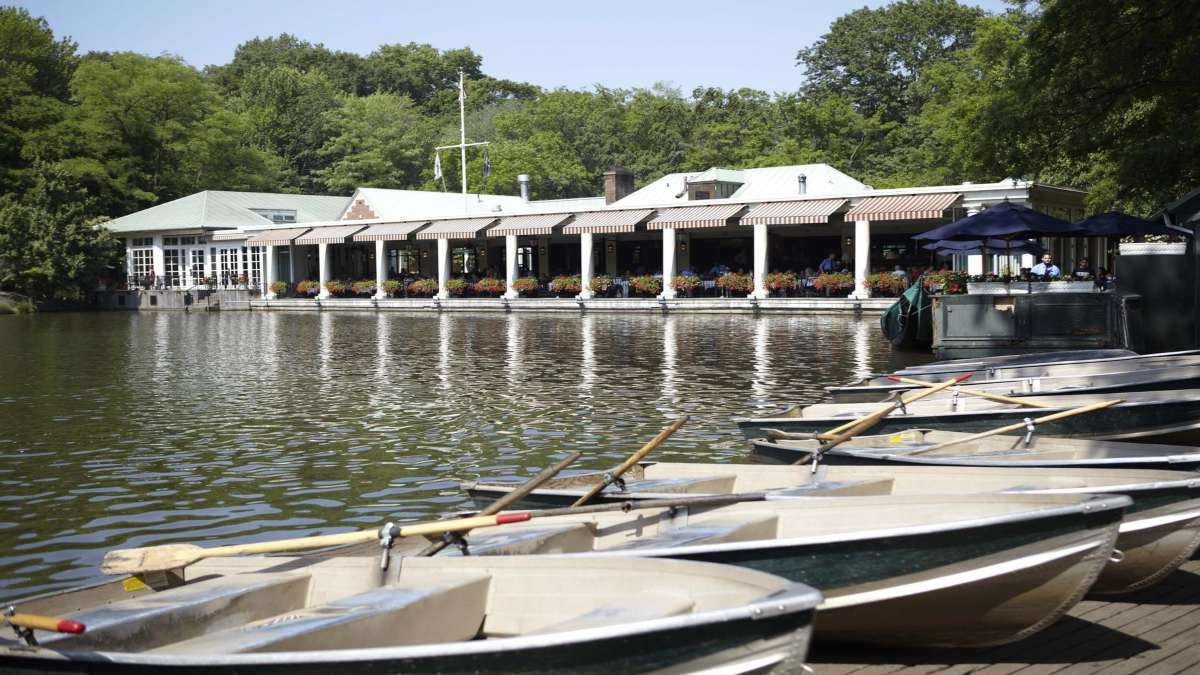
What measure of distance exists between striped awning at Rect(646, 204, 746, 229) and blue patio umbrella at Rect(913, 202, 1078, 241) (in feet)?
59.2

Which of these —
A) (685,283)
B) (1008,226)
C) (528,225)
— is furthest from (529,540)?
(528,225)

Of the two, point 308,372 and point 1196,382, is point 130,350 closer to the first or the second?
point 308,372

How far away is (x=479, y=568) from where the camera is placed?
509 centimetres

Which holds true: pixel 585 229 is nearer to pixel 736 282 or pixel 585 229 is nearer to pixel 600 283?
pixel 600 283

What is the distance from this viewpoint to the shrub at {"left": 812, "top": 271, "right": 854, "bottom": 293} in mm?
38312

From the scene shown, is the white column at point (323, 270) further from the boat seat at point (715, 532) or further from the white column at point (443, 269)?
the boat seat at point (715, 532)

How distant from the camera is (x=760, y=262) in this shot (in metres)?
40.2

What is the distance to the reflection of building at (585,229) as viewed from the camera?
38.5 m

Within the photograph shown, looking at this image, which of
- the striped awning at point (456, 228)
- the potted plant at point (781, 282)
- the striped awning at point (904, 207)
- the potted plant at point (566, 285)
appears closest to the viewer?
the striped awning at point (904, 207)

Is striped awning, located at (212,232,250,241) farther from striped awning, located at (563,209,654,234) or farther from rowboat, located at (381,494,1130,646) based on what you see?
rowboat, located at (381,494,1130,646)

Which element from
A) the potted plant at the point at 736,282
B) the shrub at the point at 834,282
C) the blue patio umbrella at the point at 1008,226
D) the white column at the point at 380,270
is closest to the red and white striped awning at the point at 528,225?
Result: the white column at the point at 380,270

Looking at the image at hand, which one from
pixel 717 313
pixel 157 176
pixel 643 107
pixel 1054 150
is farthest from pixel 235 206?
pixel 1054 150

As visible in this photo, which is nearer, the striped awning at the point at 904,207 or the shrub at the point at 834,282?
the striped awning at the point at 904,207

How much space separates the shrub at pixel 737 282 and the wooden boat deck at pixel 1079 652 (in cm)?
Answer: 3445
